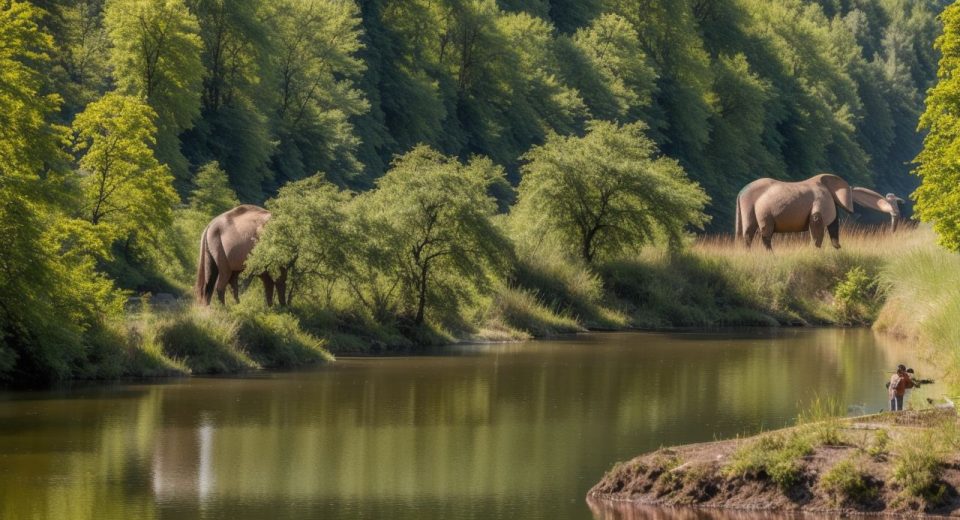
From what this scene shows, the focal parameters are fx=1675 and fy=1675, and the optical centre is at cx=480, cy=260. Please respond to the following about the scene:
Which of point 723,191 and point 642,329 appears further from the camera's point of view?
Answer: point 723,191

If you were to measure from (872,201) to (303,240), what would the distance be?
1105 inches

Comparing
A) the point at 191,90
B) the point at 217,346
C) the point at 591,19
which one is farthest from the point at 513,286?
the point at 591,19

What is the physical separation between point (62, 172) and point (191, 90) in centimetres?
2766

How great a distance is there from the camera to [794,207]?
162 ft

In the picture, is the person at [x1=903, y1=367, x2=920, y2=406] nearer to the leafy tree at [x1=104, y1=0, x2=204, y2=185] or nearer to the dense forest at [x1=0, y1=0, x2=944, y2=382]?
the dense forest at [x1=0, y1=0, x2=944, y2=382]

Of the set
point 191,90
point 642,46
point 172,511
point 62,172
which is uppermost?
point 642,46

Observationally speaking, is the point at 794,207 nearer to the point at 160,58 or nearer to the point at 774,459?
the point at 160,58

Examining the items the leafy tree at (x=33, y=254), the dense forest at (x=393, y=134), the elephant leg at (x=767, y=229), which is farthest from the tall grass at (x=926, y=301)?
the leafy tree at (x=33, y=254)

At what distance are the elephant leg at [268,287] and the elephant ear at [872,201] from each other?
2685 cm

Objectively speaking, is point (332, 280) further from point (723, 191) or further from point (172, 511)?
point (723, 191)

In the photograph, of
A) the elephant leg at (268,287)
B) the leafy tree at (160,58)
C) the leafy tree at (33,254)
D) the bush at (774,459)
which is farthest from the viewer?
the leafy tree at (160,58)

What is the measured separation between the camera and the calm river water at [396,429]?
1670cm

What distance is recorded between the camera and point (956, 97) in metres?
27.6

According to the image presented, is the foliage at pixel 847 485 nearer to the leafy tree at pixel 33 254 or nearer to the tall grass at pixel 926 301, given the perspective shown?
the tall grass at pixel 926 301
